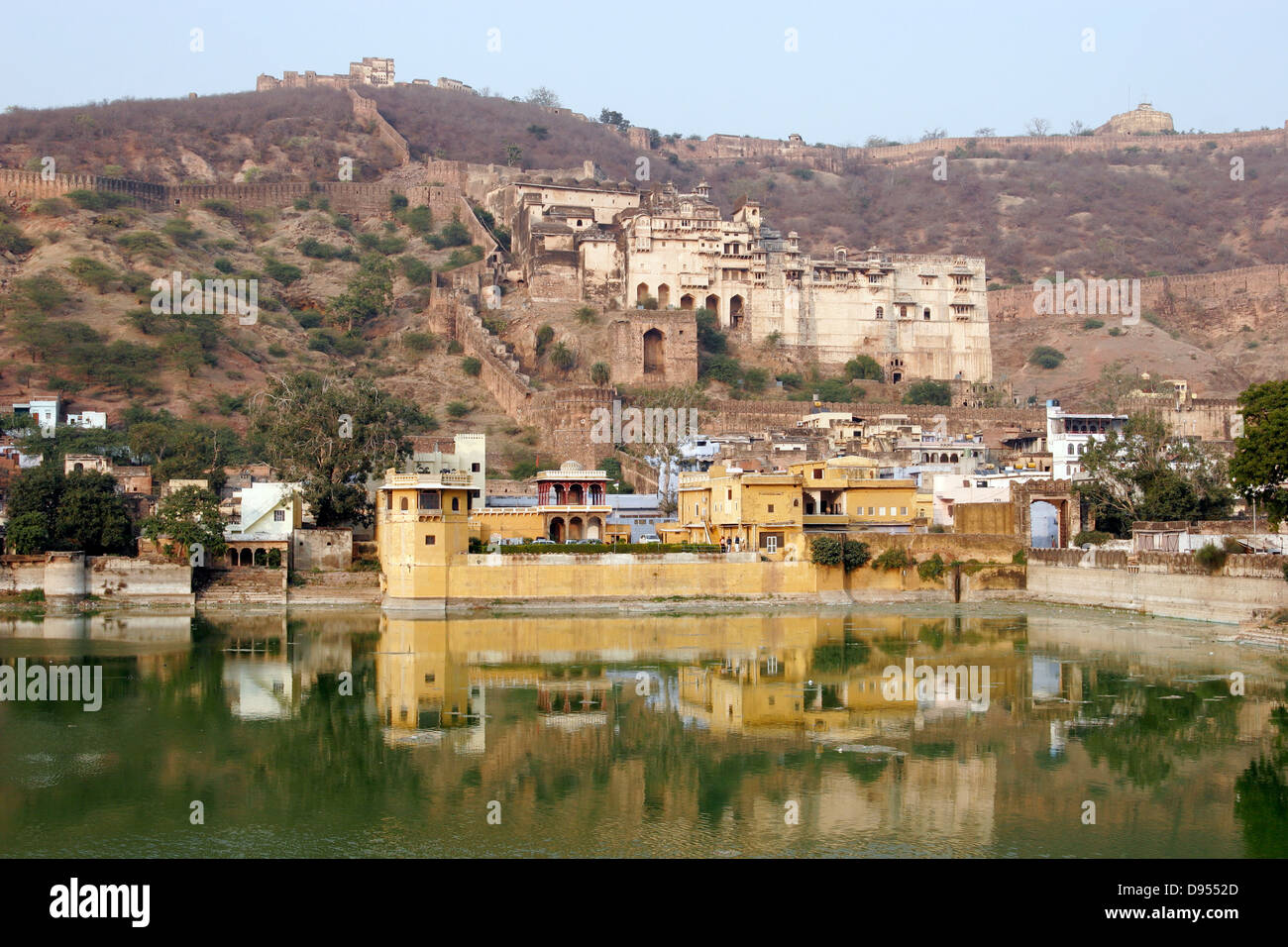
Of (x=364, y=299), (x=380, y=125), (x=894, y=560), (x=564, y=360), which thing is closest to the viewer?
(x=894, y=560)

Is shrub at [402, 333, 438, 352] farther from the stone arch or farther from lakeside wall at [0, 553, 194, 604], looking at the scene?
lakeside wall at [0, 553, 194, 604]

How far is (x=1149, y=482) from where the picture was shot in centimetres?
3931

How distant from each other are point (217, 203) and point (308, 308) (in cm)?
1367

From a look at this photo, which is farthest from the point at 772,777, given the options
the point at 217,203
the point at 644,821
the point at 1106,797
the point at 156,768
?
the point at 217,203

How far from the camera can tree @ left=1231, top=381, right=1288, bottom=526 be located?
29828mm

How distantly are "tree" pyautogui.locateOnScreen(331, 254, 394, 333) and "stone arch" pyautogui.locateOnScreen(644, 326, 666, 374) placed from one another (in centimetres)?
1645

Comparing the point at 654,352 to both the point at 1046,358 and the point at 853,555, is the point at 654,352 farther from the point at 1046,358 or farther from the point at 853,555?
the point at 1046,358

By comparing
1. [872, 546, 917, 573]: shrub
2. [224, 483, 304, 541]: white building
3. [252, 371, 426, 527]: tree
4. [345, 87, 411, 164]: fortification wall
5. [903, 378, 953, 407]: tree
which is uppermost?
[345, 87, 411, 164]: fortification wall

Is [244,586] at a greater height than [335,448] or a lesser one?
lesser

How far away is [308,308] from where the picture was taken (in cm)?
6919
